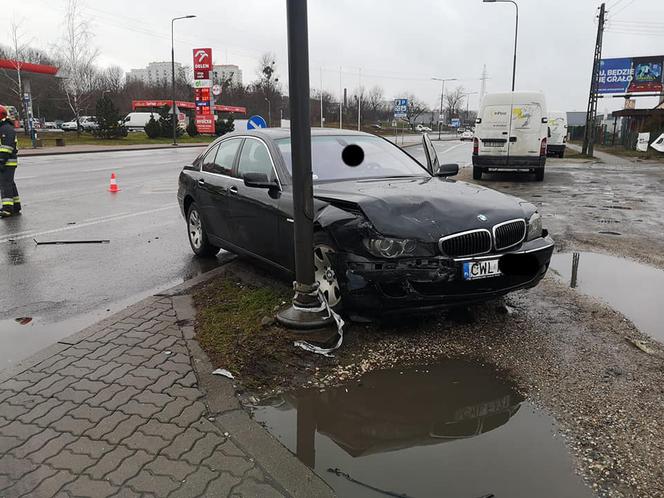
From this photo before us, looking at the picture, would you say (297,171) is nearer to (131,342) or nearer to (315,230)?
(315,230)

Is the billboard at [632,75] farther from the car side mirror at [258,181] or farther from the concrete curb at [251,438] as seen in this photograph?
the concrete curb at [251,438]

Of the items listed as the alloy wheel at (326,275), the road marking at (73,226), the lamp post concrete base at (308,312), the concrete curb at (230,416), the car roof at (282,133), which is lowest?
the road marking at (73,226)

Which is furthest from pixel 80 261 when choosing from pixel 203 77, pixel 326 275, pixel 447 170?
pixel 203 77

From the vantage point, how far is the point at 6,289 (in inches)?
235

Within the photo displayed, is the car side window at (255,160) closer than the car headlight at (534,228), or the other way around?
the car headlight at (534,228)

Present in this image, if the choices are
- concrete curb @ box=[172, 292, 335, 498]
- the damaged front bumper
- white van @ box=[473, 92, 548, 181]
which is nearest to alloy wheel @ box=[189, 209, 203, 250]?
concrete curb @ box=[172, 292, 335, 498]

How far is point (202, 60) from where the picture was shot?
49188mm

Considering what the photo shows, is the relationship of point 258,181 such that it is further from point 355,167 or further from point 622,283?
point 622,283

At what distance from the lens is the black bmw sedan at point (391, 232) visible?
396 centimetres

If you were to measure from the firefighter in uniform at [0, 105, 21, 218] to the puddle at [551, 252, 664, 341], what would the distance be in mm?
9600

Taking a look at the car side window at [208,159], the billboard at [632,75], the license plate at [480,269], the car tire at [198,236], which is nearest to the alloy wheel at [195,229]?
the car tire at [198,236]

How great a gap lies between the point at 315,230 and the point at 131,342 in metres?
1.67

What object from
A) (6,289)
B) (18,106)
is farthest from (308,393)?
(18,106)

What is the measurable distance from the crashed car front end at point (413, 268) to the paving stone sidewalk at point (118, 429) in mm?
1286
